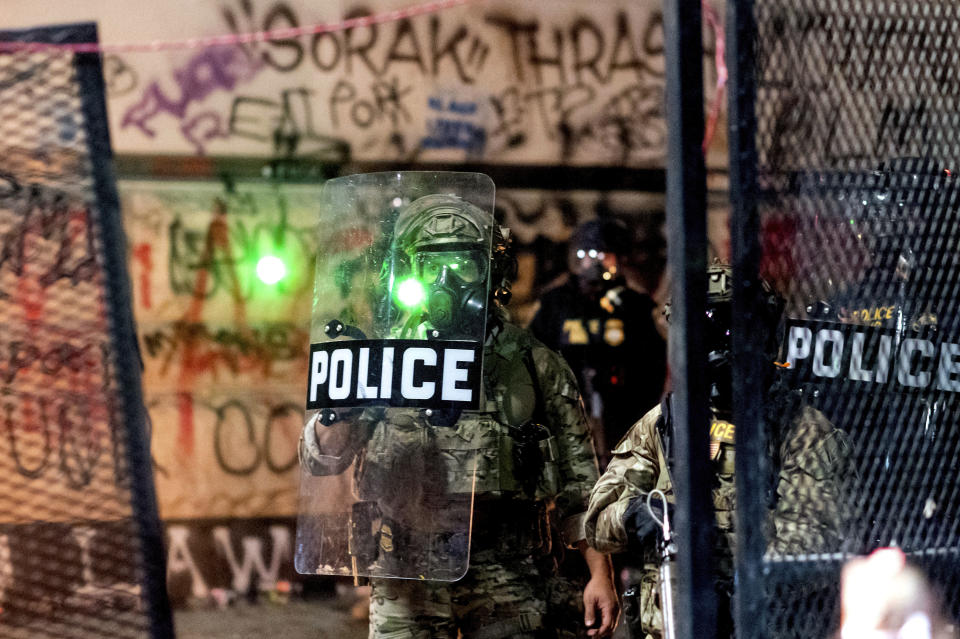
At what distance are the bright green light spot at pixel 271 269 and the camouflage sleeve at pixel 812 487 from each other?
4.30 m

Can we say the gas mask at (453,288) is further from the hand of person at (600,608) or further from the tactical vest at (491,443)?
the hand of person at (600,608)

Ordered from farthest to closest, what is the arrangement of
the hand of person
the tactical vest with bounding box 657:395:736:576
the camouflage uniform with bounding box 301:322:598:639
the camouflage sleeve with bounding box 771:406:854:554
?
the hand of person → the camouflage uniform with bounding box 301:322:598:639 → the tactical vest with bounding box 657:395:736:576 → the camouflage sleeve with bounding box 771:406:854:554

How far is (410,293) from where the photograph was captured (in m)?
2.96

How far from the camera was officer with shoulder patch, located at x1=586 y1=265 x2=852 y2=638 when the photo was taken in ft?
6.59

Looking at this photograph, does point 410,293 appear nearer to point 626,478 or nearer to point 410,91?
point 626,478

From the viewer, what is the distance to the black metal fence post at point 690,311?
5.79 feet

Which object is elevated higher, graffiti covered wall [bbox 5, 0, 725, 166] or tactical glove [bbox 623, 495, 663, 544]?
graffiti covered wall [bbox 5, 0, 725, 166]

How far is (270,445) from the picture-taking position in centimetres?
612

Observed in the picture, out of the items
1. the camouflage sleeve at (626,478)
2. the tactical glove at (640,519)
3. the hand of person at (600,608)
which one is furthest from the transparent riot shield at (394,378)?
the hand of person at (600,608)

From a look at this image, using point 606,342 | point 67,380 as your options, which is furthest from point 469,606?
point 606,342

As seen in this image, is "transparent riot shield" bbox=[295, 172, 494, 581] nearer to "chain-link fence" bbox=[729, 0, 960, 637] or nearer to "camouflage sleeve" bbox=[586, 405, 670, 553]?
"camouflage sleeve" bbox=[586, 405, 670, 553]

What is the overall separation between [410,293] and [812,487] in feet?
4.22

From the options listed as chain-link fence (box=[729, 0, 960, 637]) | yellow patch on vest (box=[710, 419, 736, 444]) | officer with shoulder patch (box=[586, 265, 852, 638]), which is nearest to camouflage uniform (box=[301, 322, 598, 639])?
officer with shoulder patch (box=[586, 265, 852, 638])

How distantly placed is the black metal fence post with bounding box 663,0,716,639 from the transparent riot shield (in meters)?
1.03
